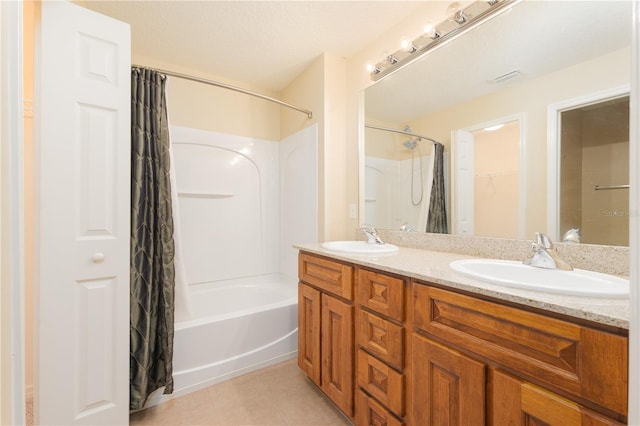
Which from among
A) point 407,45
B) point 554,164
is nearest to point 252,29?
point 407,45

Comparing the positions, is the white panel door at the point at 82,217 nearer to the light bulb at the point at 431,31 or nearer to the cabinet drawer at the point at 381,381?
the cabinet drawer at the point at 381,381

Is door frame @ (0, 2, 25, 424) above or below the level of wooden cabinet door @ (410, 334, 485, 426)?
above

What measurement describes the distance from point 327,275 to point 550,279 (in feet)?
3.13

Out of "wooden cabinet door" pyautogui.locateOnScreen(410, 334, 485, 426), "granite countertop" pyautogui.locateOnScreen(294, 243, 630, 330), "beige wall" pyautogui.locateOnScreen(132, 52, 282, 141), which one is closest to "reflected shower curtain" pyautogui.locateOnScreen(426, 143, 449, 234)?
"granite countertop" pyautogui.locateOnScreen(294, 243, 630, 330)

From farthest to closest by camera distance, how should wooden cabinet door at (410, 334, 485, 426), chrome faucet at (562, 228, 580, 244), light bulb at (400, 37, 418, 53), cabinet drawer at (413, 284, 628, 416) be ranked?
light bulb at (400, 37, 418, 53)
chrome faucet at (562, 228, 580, 244)
wooden cabinet door at (410, 334, 485, 426)
cabinet drawer at (413, 284, 628, 416)

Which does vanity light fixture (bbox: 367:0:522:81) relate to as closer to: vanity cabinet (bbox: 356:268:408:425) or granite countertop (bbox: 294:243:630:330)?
granite countertop (bbox: 294:243:630:330)

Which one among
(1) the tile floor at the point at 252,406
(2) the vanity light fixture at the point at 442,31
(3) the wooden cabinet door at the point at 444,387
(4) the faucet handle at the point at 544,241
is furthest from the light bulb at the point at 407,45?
(1) the tile floor at the point at 252,406

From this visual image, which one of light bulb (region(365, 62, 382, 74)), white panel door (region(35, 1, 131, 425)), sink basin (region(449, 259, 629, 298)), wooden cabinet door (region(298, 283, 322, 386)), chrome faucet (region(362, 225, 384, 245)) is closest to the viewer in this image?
sink basin (region(449, 259, 629, 298))

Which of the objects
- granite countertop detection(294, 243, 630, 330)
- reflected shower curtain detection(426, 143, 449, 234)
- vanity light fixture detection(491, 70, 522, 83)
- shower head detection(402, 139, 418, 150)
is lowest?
granite countertop detection(294, 243, 630, 330)

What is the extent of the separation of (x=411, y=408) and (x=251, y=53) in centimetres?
253

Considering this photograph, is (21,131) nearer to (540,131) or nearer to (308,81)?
(540,131)

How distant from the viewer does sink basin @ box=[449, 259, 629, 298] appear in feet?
2.36

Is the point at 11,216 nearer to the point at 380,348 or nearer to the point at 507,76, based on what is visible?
the point at 380,348

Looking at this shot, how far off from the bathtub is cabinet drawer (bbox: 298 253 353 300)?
0.55 metres
